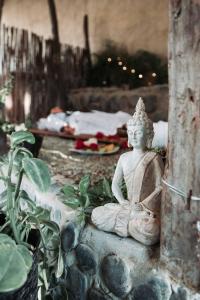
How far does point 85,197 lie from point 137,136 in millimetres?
371

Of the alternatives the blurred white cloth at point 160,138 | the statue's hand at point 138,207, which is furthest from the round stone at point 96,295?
the blurred white cloth at point 160,138

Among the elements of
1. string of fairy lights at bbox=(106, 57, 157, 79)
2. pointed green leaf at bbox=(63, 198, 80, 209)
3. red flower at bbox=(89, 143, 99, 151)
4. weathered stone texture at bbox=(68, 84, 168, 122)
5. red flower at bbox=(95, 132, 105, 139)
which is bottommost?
pointed green leaf at bbox=(63, 198, 80, 209)

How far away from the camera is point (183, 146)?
148 cm

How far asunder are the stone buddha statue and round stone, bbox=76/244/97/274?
5.3 inches

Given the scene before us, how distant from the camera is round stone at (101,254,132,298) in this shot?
1724 mm

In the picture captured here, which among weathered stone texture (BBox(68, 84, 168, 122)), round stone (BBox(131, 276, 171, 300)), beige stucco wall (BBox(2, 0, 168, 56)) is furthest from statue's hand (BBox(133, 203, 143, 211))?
beige stucco wall (BBox(2, 0, 168, 56))

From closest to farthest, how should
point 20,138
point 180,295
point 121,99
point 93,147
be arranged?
point 180,295 < point 20,138 < point 93,147 < point 121,99

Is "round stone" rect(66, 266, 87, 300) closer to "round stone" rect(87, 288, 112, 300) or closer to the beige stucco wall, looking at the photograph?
"round stone" rect(87, 288, 112, 300)

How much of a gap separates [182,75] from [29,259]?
2.40 feet

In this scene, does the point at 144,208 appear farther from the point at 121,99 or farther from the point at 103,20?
the point at 103,20

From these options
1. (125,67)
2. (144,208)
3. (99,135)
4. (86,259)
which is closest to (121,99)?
(125,67)

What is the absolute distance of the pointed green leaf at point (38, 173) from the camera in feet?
5.09

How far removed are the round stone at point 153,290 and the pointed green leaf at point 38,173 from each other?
0.48m

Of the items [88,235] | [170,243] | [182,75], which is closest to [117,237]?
[88,235]
